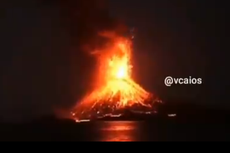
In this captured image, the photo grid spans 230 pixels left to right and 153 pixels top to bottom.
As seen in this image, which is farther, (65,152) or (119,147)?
(119,147)

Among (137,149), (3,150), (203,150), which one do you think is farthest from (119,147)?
(3,150)

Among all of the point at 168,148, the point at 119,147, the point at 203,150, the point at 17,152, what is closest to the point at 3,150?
the point at 17,152

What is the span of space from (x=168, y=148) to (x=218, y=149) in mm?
1907

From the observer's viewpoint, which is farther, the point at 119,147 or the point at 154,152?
the point at 119,147

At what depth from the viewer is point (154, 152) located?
16.6m

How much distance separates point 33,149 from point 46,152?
0.98m

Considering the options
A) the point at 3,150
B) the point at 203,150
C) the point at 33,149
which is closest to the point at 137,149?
the point at 203,150

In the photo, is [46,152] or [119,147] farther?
[119,147]

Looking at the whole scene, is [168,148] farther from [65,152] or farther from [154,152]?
[65,152]

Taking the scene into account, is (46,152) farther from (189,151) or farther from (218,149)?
(218,149)

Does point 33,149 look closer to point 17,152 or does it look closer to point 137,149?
point 17,152

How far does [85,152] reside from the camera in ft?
55.1

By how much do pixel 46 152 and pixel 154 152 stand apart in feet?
13.0

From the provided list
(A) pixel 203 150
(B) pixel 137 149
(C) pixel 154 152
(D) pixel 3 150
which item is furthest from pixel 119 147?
(D) pixel 3 150
